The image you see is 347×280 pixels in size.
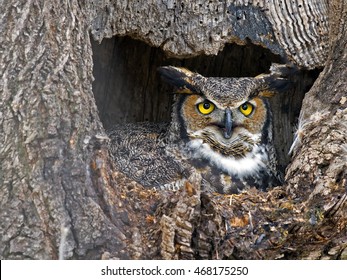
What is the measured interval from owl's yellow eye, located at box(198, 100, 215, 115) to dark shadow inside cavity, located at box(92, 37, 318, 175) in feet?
2.24

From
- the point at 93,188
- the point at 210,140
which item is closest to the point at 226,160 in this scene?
the point at 210,140

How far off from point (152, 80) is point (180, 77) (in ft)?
2.20

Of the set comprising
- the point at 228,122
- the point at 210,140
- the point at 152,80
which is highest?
the point at 152,80

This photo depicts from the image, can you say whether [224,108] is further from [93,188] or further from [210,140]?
[93,188]

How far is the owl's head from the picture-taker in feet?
10.2

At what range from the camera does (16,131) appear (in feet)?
7.53

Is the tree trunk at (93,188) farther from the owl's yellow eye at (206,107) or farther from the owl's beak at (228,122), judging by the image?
the owl's yellow eye at (206,107)

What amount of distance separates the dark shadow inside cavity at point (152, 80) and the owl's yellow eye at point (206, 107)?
2.24 ft

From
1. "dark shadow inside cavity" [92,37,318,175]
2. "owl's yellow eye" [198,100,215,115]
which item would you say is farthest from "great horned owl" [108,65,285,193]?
"dark shadow inside cavity" [92,37,318,175]

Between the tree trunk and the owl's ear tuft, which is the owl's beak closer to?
the owl's ear tuft

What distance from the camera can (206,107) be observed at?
3.17 meters

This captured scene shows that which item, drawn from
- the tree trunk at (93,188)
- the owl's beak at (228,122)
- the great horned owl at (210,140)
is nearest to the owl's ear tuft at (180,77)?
the great horned owl at (210,140)

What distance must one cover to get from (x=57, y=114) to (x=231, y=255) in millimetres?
772

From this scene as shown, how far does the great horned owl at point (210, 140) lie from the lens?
3115mm
